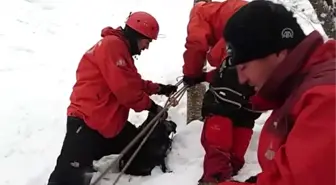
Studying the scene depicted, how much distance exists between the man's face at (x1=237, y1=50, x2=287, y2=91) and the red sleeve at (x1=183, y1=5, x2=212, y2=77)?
2.31 meters

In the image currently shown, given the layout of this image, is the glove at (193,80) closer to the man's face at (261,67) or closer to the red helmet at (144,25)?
the red helmet at (144,25)

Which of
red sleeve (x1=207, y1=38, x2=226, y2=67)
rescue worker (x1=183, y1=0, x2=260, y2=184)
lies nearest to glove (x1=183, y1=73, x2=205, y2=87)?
rescue worker (x1=183, y1=0, x2=260, y2=184)

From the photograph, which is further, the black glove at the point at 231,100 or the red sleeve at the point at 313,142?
the black glove at the point at 231,100

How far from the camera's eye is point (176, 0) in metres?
11.2

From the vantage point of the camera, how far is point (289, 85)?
2025mm

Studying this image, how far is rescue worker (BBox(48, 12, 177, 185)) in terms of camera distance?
4219mm

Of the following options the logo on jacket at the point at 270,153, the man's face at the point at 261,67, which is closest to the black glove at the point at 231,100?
the logo on jacket at the point at 270,153

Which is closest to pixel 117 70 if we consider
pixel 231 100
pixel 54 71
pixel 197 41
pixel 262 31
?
pixel 197 41

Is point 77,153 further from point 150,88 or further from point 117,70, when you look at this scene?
point 150,88

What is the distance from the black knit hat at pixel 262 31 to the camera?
2.03m

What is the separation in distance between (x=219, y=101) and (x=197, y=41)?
22.2 inches

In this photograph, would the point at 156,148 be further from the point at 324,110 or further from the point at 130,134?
the point at 324,110

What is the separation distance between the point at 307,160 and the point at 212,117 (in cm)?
239

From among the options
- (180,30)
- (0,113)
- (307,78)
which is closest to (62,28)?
(180,30)
